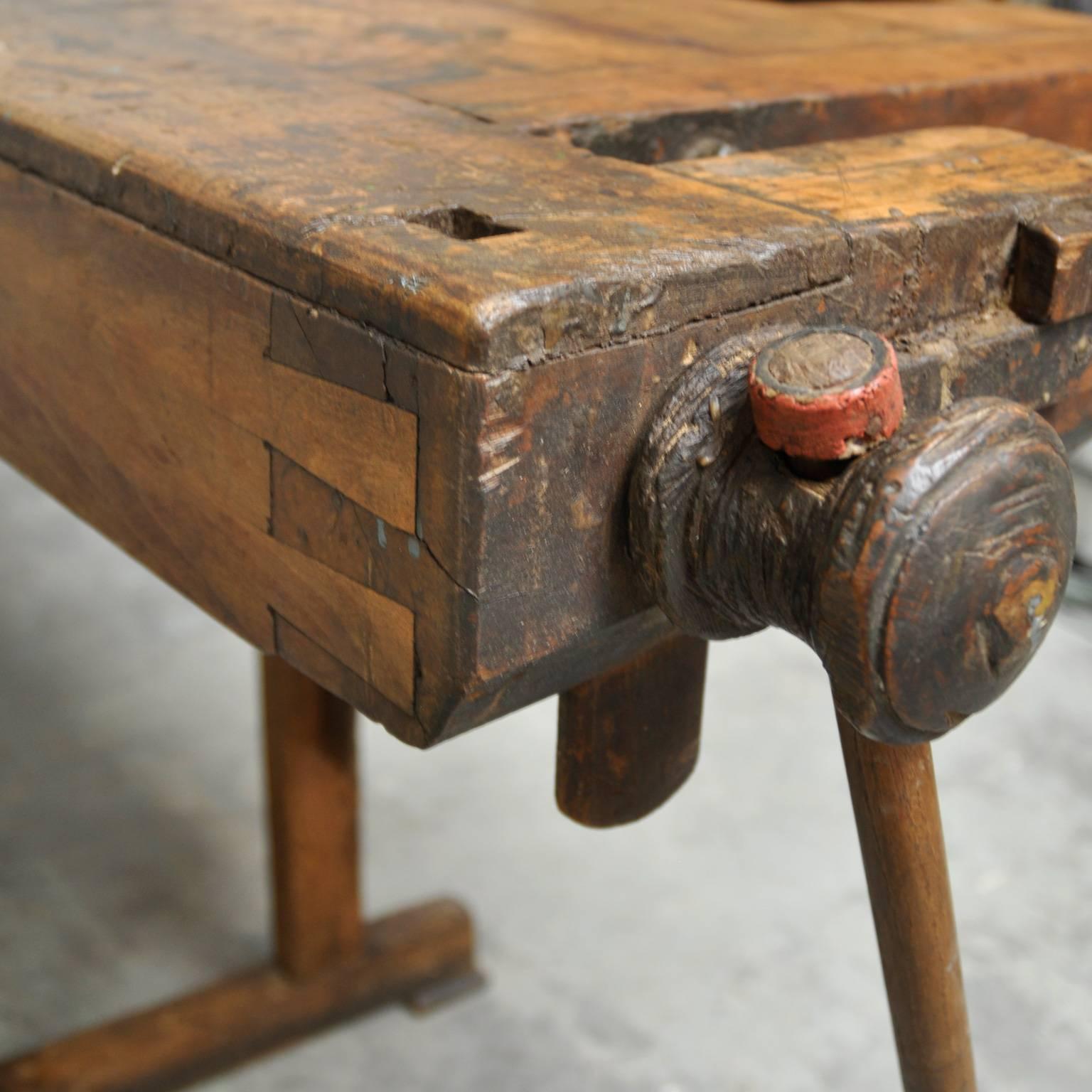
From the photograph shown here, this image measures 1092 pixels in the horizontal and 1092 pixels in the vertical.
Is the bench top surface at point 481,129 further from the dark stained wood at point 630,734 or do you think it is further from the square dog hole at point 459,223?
the dark stained wood at point 630,734

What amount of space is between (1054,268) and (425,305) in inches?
14.1

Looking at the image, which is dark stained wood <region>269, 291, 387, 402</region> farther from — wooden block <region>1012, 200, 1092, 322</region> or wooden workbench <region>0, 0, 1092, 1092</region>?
wooden block <region>1012, 200, 1092, 322</region>

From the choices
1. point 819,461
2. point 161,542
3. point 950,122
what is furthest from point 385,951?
point 819,461

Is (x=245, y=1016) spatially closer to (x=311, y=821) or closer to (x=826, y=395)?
(x=311, y=821)

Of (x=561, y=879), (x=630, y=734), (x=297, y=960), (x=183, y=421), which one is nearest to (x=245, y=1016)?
(x=297, y=960)

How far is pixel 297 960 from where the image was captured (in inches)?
62.1

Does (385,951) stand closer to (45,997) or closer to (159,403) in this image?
(45,997)

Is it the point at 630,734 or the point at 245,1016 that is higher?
the point at 630,734

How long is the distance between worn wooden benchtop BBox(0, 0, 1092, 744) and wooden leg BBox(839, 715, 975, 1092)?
14cm

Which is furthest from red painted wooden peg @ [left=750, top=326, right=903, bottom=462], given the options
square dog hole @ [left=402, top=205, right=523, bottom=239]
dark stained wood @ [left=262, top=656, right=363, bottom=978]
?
dark stained wood @ [left=262, top=656, right=363, bottom=978]

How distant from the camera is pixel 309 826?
4.91 ft

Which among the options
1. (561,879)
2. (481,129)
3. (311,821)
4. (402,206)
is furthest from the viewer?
(561,879)

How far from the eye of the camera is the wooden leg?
77 centimetres

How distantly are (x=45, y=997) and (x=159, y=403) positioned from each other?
103 cm
